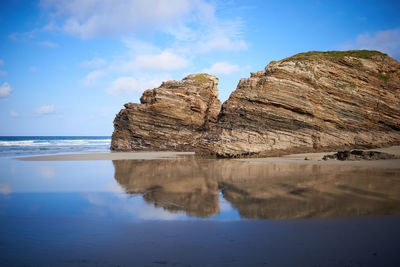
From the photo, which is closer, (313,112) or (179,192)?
(179,192)

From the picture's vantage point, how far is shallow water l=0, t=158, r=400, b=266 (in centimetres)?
370

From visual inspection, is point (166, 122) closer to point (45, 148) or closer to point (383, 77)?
point (45, 148)

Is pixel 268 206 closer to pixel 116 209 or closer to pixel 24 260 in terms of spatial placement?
pixel 116 209

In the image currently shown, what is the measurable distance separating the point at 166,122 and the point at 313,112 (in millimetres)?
18714

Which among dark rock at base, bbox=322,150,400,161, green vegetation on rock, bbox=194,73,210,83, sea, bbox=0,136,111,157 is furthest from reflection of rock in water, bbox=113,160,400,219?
green vegetation on rock, bbox=194,73,210,83

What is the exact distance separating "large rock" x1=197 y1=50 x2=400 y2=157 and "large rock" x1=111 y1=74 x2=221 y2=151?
1227 cm

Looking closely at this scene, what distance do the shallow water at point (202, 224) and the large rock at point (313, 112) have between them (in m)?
11.9

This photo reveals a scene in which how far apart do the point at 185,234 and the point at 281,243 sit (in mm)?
1629

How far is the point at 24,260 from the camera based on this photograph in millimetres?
3652

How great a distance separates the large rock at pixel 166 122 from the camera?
33.6 m

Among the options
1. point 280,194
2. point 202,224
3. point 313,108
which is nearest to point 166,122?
point 313,108

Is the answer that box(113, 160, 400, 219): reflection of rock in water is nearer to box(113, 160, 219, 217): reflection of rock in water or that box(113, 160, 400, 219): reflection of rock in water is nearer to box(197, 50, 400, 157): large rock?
box(113, 160, 219, 217): reflection of rock in water

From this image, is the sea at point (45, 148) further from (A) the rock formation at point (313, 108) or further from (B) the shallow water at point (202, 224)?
(B) the shallow water at point (202, 224)

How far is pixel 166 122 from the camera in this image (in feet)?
111
